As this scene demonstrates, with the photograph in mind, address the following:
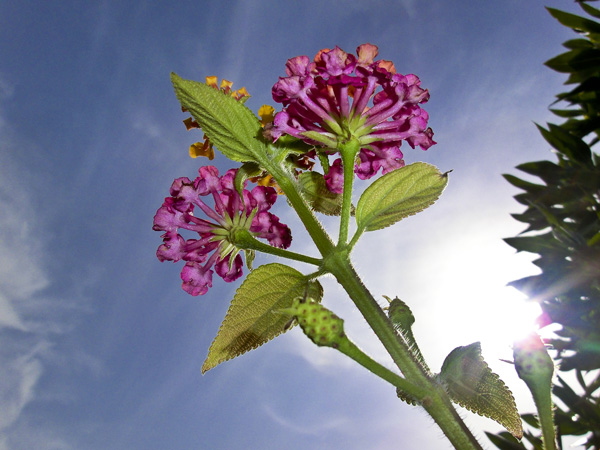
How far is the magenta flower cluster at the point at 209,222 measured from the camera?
202cm

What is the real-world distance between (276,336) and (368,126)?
2.79 feet

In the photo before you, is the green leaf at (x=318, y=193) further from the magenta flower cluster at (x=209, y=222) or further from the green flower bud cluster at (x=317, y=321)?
the green flower bud cluster at (x=317, y=321)

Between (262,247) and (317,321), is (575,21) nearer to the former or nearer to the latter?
(317,321)

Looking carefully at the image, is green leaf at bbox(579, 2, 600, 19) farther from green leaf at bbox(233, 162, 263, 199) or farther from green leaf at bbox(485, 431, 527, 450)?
green leaf at bbox(233, 162, 263, 199)

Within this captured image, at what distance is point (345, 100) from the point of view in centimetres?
191

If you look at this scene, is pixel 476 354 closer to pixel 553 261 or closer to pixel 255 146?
pixel 553 261

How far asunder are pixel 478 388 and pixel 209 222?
1126mm

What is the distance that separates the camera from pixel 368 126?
1.99m

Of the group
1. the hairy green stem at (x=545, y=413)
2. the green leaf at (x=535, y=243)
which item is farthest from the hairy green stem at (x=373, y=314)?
the green leaf at (x=535, y=243)

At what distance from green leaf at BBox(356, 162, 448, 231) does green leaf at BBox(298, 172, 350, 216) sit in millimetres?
272

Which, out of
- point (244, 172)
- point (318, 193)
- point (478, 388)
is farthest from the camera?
point (318, 193)

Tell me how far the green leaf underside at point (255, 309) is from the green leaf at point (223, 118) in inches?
17.9

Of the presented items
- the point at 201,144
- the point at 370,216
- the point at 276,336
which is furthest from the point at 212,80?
the point at 276,336

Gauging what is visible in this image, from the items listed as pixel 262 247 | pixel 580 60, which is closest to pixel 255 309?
pixel 262 247
